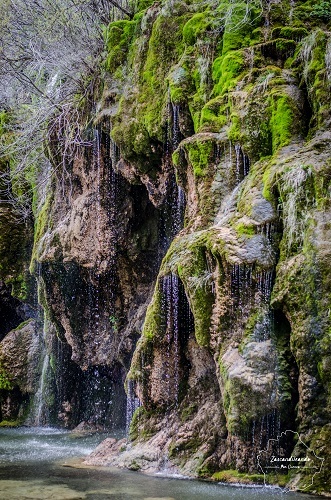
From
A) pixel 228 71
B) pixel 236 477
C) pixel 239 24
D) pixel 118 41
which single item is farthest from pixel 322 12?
pixel 236 477

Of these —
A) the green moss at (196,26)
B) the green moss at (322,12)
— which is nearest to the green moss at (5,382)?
the green moss at (196,26)

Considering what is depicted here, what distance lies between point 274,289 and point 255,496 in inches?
101

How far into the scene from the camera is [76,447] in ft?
41.0

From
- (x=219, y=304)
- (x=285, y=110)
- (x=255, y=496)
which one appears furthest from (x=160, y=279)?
(x=255, y=496)

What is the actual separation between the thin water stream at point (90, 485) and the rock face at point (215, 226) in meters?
0.48

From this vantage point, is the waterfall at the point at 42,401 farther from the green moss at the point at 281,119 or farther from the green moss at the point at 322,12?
the green moss at the point at 322,12

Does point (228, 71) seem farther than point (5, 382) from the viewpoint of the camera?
No

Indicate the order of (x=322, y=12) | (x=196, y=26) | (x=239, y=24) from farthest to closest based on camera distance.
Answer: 1. (x=196, y=26)
2. (x=239, y=24)
3. (x=322, y=12)

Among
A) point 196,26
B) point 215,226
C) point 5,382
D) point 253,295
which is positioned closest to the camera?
point 253,295

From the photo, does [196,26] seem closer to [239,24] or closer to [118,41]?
[239,24]

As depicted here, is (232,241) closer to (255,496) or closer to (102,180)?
(255,496)

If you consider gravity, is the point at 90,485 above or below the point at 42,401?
below

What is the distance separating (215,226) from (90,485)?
12.7 ft

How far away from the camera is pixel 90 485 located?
804 centimetres
